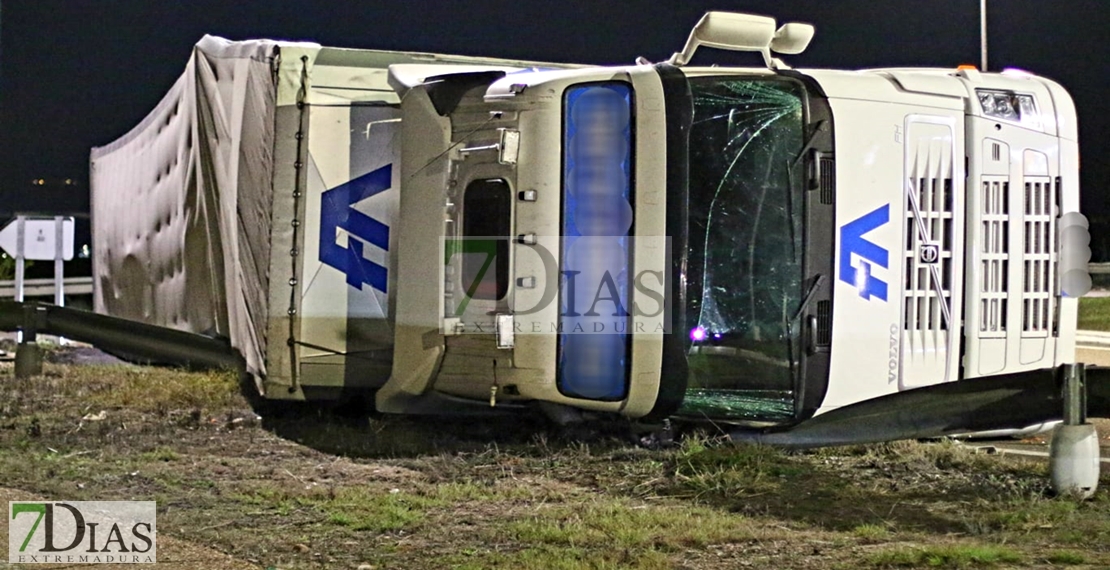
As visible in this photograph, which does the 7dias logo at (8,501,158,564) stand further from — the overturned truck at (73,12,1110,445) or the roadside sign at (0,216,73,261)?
the roadside sign at (0,216,73,261)

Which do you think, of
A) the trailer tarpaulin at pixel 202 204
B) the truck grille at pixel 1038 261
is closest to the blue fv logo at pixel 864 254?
the truck grille at pixel 1038 261

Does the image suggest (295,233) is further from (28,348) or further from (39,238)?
(39,238)

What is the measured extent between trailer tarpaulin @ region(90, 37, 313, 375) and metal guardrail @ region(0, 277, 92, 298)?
5.04m

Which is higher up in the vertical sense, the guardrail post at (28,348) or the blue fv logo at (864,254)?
the blue fv logo at (864,254)

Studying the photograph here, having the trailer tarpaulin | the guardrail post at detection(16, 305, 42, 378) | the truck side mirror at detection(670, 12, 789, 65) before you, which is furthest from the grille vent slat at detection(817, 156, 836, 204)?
the guardrail post at detection(16, 305, 42, 378)

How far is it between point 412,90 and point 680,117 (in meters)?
1.60

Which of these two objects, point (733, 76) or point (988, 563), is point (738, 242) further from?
point (988, 563)

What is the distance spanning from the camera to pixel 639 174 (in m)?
6.45

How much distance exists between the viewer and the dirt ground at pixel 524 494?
5.04 metres

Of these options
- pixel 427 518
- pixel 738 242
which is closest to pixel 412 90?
pixel 738 242

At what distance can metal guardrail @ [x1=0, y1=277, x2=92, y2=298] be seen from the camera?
18266 millimetres

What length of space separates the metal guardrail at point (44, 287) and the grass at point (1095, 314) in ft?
51.7

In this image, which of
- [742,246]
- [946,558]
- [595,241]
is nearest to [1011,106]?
[742,246]

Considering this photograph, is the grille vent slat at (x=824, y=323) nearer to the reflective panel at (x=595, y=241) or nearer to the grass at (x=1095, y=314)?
the reflective panel at (x=595, y=241)
